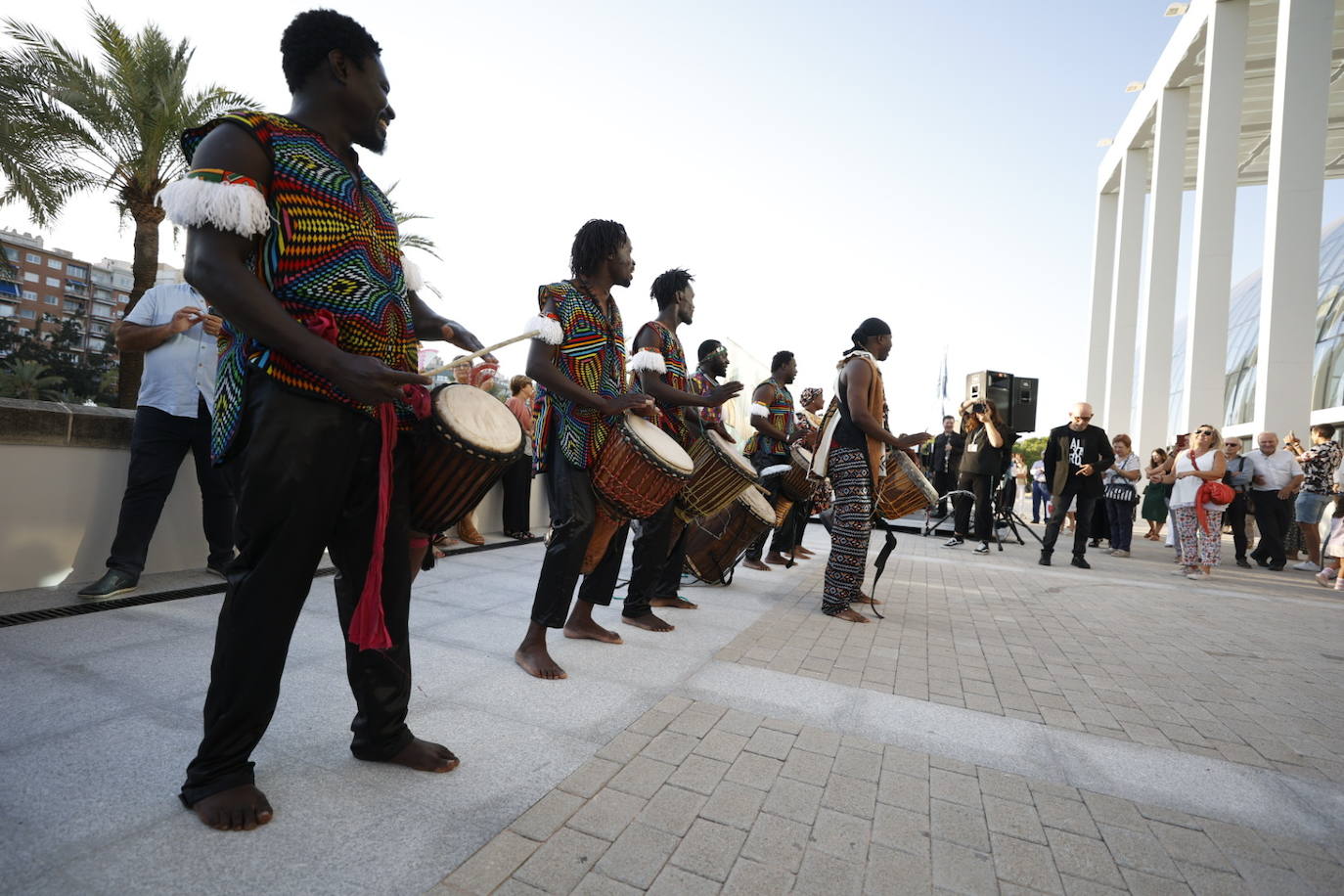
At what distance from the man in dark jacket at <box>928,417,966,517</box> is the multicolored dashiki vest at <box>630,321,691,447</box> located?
32.8 feet

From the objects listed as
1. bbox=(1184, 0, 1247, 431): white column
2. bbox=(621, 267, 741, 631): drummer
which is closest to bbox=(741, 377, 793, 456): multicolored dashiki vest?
bbox=(621, 267, 741, 631): drummer

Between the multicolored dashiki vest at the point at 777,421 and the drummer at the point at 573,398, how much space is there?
3.51 metres

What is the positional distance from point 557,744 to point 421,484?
3.19ft

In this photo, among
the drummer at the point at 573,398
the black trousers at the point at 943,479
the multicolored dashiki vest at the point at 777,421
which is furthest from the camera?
the black trousers at the point at 943,479

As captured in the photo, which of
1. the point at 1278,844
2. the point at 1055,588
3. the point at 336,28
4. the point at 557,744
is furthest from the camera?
the point at 1055,588

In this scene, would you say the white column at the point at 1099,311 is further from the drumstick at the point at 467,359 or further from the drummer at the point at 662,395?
the drumstick at the point at 467,359

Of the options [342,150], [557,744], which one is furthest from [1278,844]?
[342,150]

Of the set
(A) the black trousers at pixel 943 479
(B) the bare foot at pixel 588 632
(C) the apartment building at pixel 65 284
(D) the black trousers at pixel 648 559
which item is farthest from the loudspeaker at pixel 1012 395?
(C) the apartment building at pixel 65 284

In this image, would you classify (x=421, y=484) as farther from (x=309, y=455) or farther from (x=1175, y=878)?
(x=1175, y=878)

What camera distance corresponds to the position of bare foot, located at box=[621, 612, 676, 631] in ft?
13.7

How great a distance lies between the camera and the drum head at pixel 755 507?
4895 millimetres

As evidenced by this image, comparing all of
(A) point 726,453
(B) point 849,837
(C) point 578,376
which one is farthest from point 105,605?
(B) point 849,837

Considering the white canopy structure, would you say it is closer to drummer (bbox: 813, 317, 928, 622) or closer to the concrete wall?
drummer (bbox: 813, 317, 928, 622)

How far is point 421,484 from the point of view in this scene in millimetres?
2158
